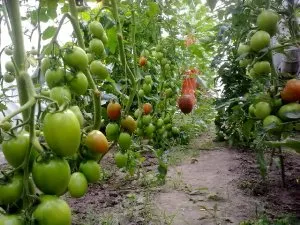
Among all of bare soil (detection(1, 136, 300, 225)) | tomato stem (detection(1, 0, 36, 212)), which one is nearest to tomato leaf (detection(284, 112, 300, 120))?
tomato stem (detection(1, 0, 36, 212))

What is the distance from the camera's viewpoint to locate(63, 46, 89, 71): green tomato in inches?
36.9

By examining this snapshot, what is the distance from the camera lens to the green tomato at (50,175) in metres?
0.65

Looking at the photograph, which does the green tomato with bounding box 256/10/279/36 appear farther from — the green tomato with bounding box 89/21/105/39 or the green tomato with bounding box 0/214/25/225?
the green tomato with bounding box 0/214/25/225

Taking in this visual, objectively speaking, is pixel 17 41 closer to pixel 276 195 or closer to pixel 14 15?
pixel 14 15

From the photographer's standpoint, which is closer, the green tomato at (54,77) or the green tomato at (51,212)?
the green tomato at (51,212)

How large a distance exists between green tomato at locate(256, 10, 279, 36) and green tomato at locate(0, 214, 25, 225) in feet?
3.75

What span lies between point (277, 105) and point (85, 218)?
4.58ft

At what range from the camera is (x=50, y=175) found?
645 mm

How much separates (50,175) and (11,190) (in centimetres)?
8

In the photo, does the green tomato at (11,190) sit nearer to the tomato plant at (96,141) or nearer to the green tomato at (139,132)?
the tomato plant at (96,141)

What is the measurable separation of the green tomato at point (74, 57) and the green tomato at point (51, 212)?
0.40 m

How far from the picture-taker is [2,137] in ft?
2.28

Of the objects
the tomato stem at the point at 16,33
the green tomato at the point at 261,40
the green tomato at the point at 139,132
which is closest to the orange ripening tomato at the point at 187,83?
the green tomato at the point at 139,132

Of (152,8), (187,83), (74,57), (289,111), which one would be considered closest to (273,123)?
(289,111)
